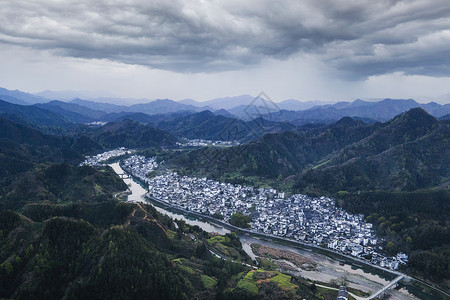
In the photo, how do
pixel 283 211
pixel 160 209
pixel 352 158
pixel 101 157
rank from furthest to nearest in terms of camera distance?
pixel 101 157 < pixel 352 158 < pixel 160 209 < pixel 283 211

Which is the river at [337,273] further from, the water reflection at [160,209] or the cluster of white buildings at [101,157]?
the cluster of white buildings at [101,157]

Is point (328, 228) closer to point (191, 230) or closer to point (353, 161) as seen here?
point (191, 230)

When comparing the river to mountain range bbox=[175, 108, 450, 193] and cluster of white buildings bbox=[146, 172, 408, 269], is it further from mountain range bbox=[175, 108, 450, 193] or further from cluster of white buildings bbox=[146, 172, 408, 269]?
mountain range bbox=[175, 108, 450, 193]

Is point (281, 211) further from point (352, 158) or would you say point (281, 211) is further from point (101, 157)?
point (101, 157)

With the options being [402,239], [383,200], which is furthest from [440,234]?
[383,200]

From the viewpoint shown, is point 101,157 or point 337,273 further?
point 101,157

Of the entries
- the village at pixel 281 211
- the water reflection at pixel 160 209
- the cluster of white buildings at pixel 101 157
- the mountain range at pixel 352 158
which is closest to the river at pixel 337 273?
the village at pixel 281 211

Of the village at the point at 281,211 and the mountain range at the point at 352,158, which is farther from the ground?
the mountain range at the point at 352,158

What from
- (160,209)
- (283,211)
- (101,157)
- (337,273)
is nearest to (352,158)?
(283,211)
